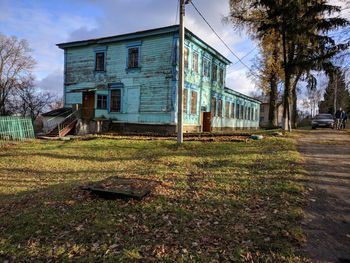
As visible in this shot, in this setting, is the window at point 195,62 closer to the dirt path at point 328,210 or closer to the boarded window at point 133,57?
the boarded window at point 133,57

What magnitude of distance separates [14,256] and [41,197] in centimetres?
267

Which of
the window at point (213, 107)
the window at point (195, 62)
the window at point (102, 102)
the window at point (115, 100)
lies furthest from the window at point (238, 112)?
the window at point (102, 102)

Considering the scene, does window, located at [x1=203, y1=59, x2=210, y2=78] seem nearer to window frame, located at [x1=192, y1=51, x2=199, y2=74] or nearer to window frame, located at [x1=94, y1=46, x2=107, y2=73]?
window frame, located at [x1=192, y1=51, x2=199, y2=74]

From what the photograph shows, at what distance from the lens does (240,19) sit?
25328mm

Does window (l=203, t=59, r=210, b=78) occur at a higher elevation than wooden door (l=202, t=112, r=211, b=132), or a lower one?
higher

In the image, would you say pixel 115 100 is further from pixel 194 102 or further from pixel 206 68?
pixel 206 68

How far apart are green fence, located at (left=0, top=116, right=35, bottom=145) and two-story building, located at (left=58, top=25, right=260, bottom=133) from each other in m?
4.67

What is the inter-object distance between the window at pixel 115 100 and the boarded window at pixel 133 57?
227cm

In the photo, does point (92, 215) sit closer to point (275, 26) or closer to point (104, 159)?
point (104, 159)

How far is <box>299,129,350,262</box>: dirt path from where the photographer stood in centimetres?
408

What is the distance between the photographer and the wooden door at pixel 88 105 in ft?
79.6

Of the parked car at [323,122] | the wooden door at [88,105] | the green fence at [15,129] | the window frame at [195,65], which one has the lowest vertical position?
the green fence at [15,129]

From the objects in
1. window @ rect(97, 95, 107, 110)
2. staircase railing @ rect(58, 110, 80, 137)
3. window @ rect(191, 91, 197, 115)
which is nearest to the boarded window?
window @ rect(97, 95, 107, 110)

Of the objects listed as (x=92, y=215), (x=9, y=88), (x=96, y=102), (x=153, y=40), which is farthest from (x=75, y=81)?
(x=9, y=88)
